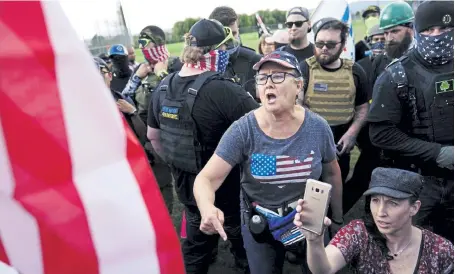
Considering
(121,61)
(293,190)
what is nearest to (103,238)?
(293,190)

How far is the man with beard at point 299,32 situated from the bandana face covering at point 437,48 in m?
2.13

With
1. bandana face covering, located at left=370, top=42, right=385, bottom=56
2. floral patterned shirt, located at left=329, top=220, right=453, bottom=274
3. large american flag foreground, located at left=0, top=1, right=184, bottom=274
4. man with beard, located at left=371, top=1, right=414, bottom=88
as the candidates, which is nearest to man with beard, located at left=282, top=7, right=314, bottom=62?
bandana face covering, located at left=370, top=42, right=385, bottom=56

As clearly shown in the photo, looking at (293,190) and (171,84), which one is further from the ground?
(171,84)

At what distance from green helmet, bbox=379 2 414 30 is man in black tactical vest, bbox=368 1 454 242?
119 cm

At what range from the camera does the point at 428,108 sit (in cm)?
276

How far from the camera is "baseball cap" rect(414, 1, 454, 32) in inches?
107

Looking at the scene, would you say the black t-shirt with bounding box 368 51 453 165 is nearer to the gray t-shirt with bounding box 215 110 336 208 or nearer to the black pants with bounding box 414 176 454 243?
the black pants with bounding box 414 176 454 243

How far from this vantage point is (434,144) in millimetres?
2760

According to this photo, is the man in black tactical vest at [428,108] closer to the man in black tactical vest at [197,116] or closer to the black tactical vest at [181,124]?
the man in black tactical vest at [197,116]

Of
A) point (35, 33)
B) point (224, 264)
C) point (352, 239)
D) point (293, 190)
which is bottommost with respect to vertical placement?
point (224, 264)

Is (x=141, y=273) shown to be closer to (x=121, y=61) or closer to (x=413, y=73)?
(x=413, y=73)

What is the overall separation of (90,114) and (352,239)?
1561 mm

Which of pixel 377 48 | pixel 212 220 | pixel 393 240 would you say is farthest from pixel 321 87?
pixel 212 220

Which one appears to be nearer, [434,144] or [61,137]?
[61,137]
